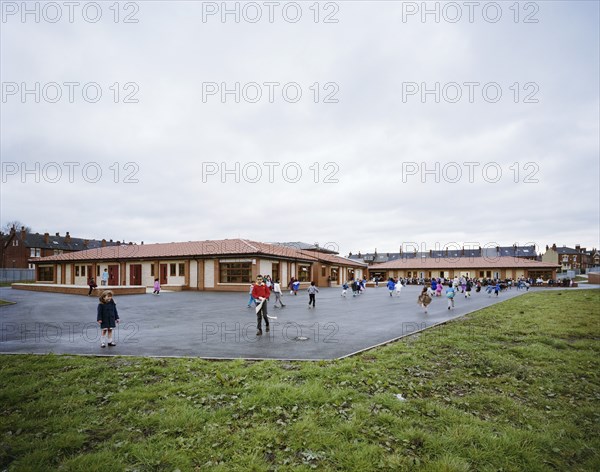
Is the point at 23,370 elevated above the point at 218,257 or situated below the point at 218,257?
below

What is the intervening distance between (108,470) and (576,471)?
5456 millimetres

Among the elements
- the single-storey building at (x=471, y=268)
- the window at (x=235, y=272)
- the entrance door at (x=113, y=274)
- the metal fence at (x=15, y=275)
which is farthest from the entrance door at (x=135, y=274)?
the single-storey building at (x=471, y=268)

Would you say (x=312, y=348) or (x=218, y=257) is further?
(x=218, y=257)

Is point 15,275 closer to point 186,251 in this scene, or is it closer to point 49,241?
point 49,241

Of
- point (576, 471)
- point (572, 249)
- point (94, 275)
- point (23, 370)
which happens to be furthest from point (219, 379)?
point (572, 249)

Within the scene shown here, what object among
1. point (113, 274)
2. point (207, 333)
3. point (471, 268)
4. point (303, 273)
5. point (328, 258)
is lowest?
point (471, 268)

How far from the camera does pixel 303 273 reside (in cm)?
4356

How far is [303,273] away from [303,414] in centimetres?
3841

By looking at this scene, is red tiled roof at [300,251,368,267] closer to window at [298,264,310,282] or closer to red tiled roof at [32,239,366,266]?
red tiled roof at [32,239,366,266]

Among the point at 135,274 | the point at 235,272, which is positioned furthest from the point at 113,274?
the point at 235,272

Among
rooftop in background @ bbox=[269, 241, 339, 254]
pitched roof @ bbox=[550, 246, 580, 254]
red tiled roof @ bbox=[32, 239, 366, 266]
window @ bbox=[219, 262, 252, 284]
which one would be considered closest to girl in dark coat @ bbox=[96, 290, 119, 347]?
red tiled roof @ bbox=[32, 239, 366, 266]

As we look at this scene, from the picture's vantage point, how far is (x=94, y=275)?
134ft

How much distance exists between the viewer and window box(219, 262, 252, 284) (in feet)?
110

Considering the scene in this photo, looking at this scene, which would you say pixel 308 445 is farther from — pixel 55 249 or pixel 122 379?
pixel 55 249
